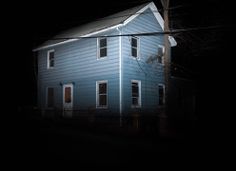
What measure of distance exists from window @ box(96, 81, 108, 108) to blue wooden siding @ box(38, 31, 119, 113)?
290 mm

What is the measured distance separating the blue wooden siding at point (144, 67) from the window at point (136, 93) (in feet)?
0.83

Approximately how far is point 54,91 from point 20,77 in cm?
1236

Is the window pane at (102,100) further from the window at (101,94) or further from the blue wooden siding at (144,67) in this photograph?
the blue wooden siding at (144,67)

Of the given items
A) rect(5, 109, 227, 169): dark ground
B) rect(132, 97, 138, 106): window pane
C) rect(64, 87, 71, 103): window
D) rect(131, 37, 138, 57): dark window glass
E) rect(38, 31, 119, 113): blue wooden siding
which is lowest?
rect(5, 109, 227, 169): dark ground

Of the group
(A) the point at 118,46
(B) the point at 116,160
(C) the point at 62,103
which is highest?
(A) the point at 118,46

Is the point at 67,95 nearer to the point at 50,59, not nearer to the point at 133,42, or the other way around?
the point at 50,59

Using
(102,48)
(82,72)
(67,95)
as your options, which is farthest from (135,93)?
(67,95)

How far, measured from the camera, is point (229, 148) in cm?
1097

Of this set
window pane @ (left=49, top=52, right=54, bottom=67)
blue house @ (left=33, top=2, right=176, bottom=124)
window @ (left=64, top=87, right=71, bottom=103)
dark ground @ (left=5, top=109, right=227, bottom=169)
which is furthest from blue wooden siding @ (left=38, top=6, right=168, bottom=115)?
dark ground @ (left=5, top=109, right=227, bottom=169)

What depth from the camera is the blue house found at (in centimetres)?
1764

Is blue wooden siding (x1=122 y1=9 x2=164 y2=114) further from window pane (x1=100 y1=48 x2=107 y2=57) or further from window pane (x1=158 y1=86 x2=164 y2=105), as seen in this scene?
window pane (x1=100 y1=48 x2=107 y2=57)

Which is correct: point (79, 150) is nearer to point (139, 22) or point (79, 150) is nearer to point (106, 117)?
point (106, 117)

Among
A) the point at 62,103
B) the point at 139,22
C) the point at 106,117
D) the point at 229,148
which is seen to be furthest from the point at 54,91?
the point at 229,148

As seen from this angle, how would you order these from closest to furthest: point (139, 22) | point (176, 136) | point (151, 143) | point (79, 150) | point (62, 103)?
point (79, 150), point (151, 143), point (176, 136), point (139, 22), point (62, 103)
